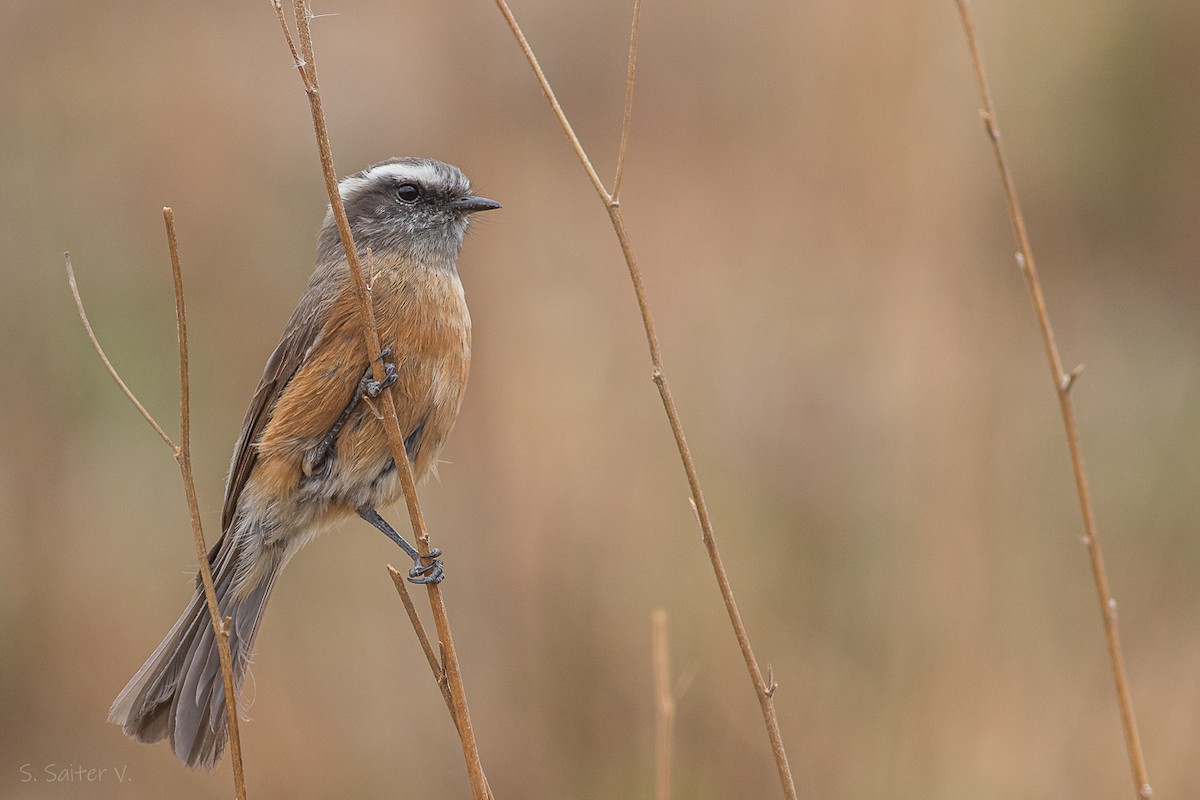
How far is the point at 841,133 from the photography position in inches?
252

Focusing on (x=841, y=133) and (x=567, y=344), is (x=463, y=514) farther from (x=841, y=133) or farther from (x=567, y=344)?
(x=841, y=133)

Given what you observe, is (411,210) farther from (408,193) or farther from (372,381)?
(372,381)

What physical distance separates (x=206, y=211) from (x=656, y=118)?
11.5ft

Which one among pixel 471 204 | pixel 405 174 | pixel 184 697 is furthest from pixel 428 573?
pixel 405 174

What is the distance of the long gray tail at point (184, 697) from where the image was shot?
11.1 ft

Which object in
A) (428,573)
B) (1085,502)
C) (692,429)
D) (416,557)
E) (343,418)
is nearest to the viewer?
(1085,502)

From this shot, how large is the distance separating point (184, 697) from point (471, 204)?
1.90m

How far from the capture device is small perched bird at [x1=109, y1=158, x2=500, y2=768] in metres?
3.47

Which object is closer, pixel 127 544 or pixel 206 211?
pixel 127 544

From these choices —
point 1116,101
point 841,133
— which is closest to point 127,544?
point 841,133

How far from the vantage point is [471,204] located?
13.6 feet

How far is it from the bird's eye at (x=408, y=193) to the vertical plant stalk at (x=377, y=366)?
148cm

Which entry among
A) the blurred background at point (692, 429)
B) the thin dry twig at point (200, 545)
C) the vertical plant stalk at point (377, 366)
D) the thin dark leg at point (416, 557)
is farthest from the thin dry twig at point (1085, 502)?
the blurred background at point (692, 429)

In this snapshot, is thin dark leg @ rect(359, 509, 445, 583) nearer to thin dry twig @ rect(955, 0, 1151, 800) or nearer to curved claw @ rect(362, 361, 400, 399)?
curved claw @ rect(362, 361, 400, 399)
